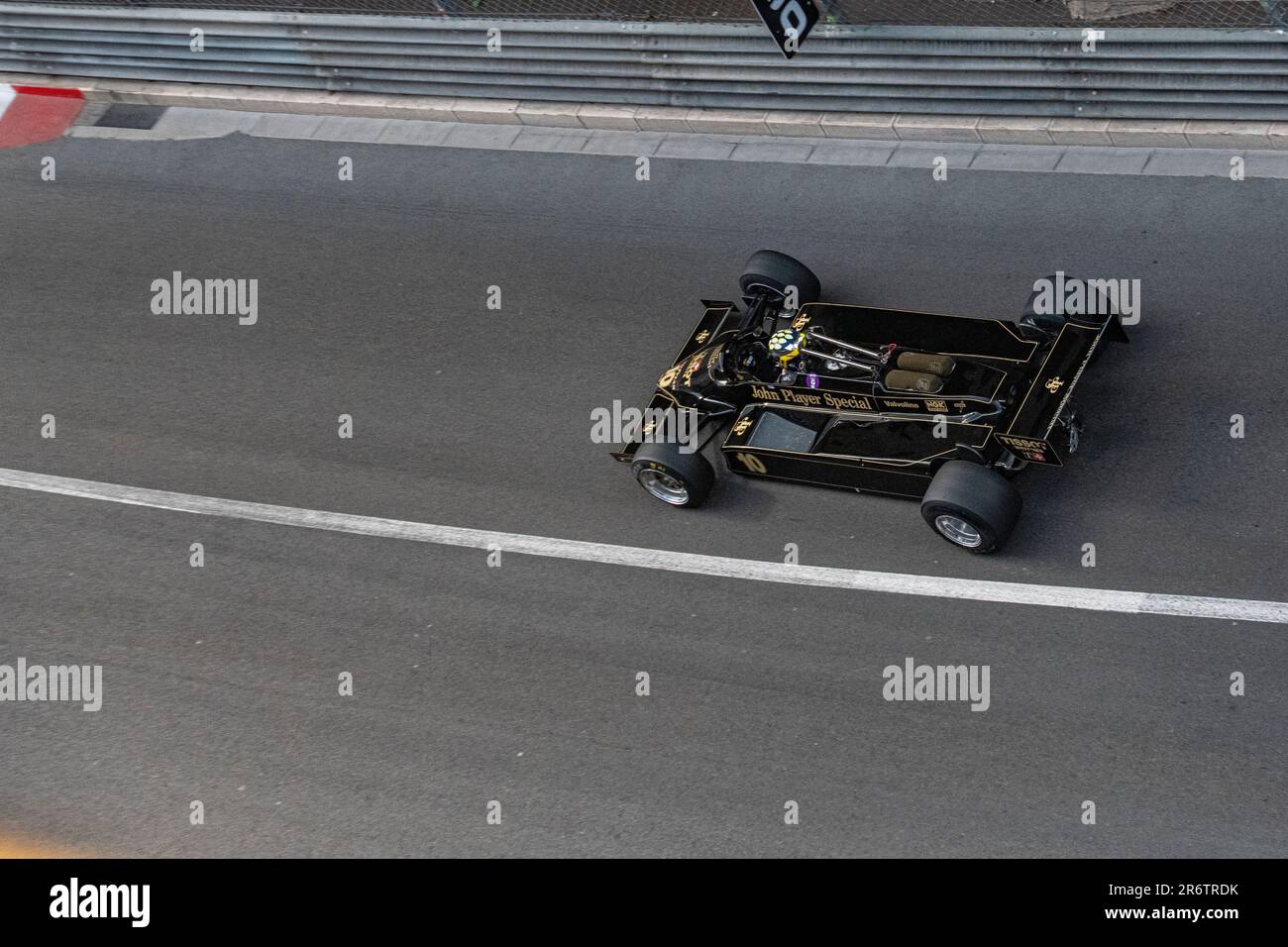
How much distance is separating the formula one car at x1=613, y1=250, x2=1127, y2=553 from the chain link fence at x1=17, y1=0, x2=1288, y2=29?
3.13 m

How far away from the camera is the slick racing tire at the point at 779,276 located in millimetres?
11195

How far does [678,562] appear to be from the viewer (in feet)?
33.1

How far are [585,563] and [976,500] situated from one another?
2.92 m

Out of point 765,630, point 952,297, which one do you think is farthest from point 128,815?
point 952,297

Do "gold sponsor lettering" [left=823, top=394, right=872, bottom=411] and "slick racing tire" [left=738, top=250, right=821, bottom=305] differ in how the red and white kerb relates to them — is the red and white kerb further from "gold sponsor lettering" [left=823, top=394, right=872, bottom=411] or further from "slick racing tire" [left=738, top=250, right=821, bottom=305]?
"gold sponsor lettering" [left=823, top=394, right=872, bottom=411]

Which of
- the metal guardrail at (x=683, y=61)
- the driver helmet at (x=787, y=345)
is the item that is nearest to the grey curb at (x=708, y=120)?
the metal guardrail at (x=683, y=61)

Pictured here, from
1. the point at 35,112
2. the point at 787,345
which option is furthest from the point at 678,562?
the point at 35,112

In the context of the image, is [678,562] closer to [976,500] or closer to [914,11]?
[976,500]

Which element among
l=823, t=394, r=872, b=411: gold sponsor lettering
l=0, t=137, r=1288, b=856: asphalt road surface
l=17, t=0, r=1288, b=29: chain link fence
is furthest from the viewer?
l=17, t=0, r=1288, b=29: chain link fence

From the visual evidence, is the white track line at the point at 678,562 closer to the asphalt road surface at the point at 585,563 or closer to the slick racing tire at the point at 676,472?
the asphalt road surface at the point at 585,563

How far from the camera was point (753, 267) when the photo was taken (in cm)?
1125

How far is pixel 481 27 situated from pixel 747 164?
10.1 ft

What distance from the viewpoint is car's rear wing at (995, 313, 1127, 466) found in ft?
29.7

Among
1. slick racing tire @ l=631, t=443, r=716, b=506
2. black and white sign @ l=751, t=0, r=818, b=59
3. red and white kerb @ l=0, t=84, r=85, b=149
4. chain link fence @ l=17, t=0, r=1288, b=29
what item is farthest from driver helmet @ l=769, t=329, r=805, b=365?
red and white kerb @ l=0, t=84, r=85, b=149
